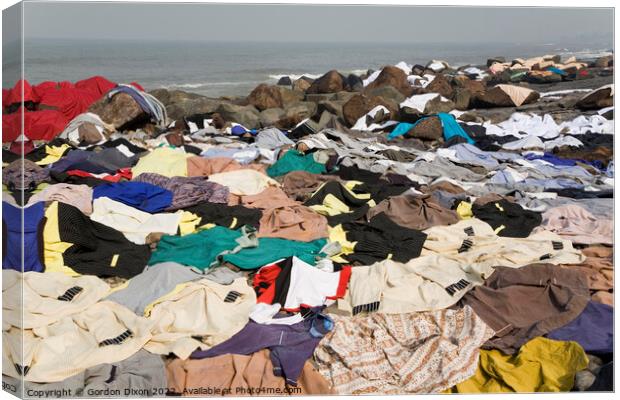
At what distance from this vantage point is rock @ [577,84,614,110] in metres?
11.6

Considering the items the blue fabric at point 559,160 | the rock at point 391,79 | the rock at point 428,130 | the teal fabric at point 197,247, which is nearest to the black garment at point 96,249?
the teal fabric at point 197,247

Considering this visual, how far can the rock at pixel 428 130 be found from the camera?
1060 centimetres

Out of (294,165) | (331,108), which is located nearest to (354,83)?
(331,108)

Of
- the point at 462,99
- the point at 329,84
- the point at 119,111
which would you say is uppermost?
the point at 329,84

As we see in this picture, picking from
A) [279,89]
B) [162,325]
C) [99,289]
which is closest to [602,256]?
[162,325]

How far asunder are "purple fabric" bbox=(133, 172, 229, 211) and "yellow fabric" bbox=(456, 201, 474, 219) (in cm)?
225

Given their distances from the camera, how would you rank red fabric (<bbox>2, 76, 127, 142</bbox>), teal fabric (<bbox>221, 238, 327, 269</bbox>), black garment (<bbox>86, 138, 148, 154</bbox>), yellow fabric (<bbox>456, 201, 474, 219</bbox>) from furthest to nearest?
red fabric (<bbox>2, 76, 127, 142</bbox>) < black garment (<bbox>86, 138, 148, 154</bbox>) < yellow fabric (<bbox>456, 201, 474, 219</bbox>) < teal fabric (<bbox>221, 238, 327, 269</bbox>)

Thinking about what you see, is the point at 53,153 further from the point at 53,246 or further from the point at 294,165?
the point at 53,246

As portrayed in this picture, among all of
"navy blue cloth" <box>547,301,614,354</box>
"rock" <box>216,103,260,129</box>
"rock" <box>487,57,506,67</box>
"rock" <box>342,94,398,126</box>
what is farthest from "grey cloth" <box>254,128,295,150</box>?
"rock" <box>487,57,506,67</box>

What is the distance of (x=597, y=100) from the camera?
1192 cm

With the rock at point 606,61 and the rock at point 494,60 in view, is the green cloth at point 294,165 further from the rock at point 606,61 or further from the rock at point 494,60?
the rock at point 494,60

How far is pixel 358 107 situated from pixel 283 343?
343 inches

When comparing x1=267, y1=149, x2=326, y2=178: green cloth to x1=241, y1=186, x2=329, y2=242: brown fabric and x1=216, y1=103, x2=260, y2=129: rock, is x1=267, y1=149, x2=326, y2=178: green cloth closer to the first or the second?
x1=241, y1=186, x2=329, y2=242: brown fabric

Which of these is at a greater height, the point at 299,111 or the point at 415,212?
the point at 299,111
